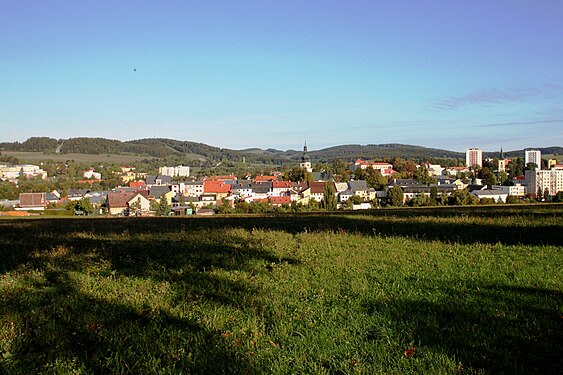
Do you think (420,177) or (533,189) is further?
(420,177)

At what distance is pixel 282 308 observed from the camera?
5.92 metres

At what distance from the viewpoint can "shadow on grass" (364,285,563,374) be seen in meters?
4.29

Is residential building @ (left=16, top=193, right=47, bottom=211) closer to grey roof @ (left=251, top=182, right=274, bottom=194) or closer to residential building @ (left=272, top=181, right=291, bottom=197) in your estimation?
residential building @ (left=272, top=181, right=291, bottom=197)

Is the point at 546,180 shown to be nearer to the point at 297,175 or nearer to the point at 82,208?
the point at 297,175

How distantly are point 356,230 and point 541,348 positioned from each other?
28.8 feet

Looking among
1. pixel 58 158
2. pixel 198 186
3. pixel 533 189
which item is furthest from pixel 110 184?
pixel 533 189

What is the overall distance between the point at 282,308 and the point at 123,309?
197 centimetres

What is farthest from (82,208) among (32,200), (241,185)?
(241,185)

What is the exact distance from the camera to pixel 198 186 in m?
108

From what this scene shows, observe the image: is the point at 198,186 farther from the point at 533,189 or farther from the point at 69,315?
the point at 69,315

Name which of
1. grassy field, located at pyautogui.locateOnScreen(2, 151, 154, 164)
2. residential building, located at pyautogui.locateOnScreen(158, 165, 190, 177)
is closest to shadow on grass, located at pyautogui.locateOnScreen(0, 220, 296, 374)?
residential building, located at pyautogui.locateOnScreen(158, 165, 190, 177)

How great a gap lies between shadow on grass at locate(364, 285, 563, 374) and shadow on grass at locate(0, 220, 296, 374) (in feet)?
6.07

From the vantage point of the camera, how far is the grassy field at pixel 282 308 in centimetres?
441

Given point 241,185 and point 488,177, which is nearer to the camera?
point 241,185
